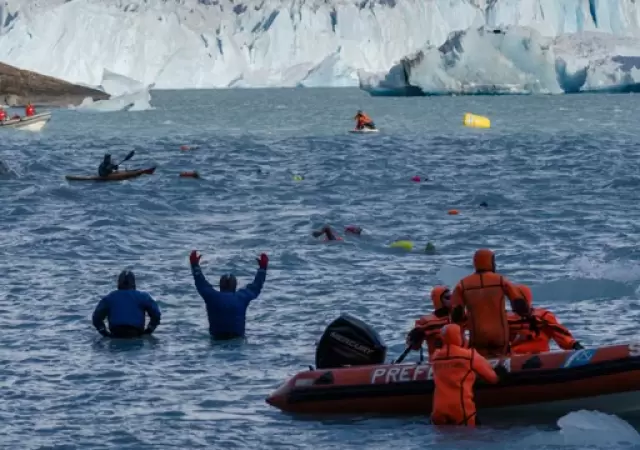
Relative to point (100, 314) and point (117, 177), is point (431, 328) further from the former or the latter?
point (117, 177)

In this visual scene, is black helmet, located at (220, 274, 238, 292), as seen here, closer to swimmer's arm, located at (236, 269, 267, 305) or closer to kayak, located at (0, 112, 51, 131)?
swimmer's arm, located at (236, 269, 267, 305)

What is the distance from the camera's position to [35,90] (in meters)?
113

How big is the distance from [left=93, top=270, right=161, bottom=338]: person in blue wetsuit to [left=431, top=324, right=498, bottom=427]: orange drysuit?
4.96m

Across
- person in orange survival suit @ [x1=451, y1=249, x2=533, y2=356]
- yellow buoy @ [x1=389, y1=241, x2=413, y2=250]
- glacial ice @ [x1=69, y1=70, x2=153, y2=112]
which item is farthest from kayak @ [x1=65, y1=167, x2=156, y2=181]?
glacial ice @ [x1=69, y1=70, x2=153, y2=112]

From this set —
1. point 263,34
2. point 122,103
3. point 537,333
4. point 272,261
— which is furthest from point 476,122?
point 263,34

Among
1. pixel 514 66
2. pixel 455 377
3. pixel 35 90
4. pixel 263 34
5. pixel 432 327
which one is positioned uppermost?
pixel 263 34

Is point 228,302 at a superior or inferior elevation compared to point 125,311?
superior

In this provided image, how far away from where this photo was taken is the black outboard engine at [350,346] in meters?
13.4

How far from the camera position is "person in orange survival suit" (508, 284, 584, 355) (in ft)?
42.8

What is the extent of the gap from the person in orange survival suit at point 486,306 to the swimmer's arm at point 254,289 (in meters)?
3.50

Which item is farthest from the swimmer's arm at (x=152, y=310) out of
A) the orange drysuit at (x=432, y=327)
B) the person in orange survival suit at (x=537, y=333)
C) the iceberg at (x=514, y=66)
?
the iceberg at (x=514, y=66)

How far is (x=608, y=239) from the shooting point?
25.2 m

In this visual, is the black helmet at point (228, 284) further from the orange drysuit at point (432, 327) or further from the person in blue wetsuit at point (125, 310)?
the orange drysuit at point (432, 327)

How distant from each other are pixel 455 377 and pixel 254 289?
450 cm
